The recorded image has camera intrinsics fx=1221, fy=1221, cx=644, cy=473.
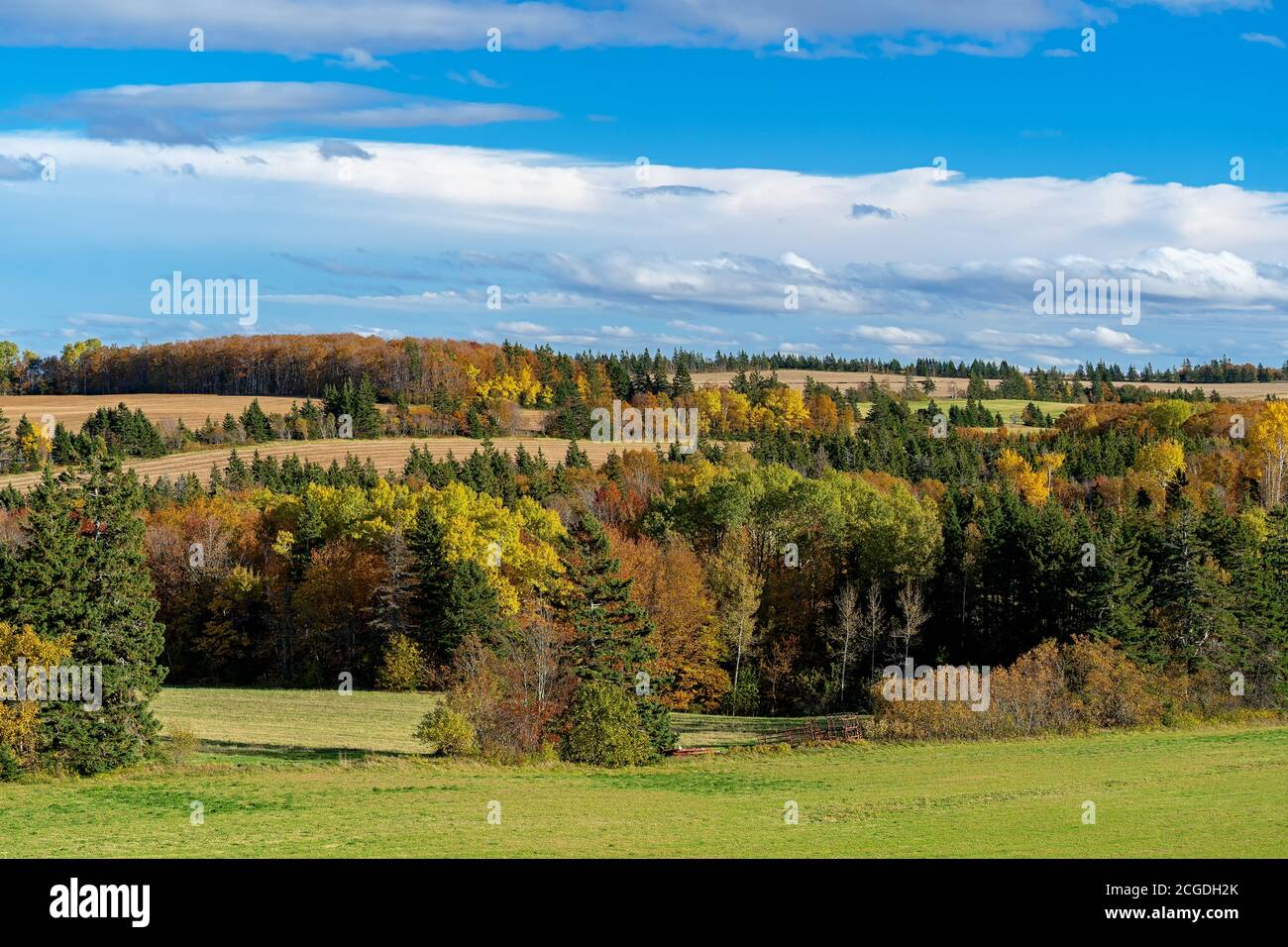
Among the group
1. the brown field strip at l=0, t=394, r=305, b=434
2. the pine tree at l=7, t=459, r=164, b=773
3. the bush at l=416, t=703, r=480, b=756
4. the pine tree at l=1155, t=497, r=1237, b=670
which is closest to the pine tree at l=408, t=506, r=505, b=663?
the bush at l=416, t=703, r=480, b=756

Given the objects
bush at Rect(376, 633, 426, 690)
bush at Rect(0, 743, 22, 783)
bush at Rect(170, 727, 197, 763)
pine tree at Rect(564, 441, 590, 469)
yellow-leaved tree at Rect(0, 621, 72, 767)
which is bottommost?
bush at Rect(376, 633, 426, 690)

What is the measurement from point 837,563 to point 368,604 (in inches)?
1433

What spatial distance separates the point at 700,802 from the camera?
129 feet

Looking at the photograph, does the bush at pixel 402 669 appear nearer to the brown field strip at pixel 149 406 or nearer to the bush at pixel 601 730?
the bush at pixel 601 730

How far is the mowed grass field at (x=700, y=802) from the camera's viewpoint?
29.7 m

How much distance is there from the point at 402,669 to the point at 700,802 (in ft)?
159

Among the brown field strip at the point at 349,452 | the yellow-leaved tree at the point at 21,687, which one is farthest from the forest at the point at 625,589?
the brown field strip at the point at 349,452

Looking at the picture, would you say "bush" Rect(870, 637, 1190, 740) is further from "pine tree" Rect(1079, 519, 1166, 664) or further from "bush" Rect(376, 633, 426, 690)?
"bush" Rect(376, 633, 426, 690)

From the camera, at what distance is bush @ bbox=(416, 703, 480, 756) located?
49906mm

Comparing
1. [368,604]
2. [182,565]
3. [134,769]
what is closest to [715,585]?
[368,604]

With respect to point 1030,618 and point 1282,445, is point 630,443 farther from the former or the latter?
point 1030,618

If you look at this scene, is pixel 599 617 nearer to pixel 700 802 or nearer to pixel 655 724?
pixel 655 724

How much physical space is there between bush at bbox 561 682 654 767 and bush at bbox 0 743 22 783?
2028 cm

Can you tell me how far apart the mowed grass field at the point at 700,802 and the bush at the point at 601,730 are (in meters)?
1.39
